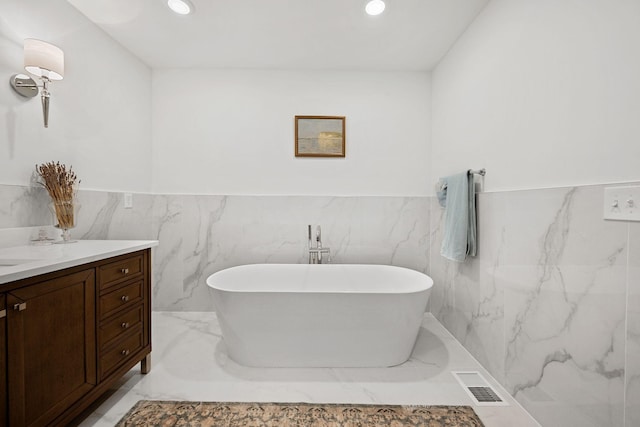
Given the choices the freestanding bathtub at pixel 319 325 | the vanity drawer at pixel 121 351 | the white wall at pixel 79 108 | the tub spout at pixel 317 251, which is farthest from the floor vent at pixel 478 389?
the white wall at pixel 79 108

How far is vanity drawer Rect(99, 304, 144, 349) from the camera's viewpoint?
1465 millimetres

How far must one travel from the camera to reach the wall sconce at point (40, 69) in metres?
1.55

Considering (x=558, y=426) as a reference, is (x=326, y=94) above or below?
above

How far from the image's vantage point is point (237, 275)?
8.13 ft

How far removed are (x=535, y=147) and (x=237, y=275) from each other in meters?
2.22

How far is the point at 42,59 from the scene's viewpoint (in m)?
1.57

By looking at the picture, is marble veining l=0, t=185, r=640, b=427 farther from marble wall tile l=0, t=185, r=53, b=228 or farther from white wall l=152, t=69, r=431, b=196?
white wall l=152, t=69, r=431, b=196

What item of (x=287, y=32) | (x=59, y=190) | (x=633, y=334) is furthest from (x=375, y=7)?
(x=59, y=190)

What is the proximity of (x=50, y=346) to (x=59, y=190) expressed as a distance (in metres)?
0.94

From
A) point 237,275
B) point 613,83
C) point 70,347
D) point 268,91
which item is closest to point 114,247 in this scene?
point 70,347

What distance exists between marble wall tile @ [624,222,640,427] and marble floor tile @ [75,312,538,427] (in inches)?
21.3

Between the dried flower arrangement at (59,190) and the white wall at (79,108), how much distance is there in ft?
0.25

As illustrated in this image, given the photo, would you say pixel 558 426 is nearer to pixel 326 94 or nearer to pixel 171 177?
pixel 326 94

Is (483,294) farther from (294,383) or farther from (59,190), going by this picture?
(59,190)
